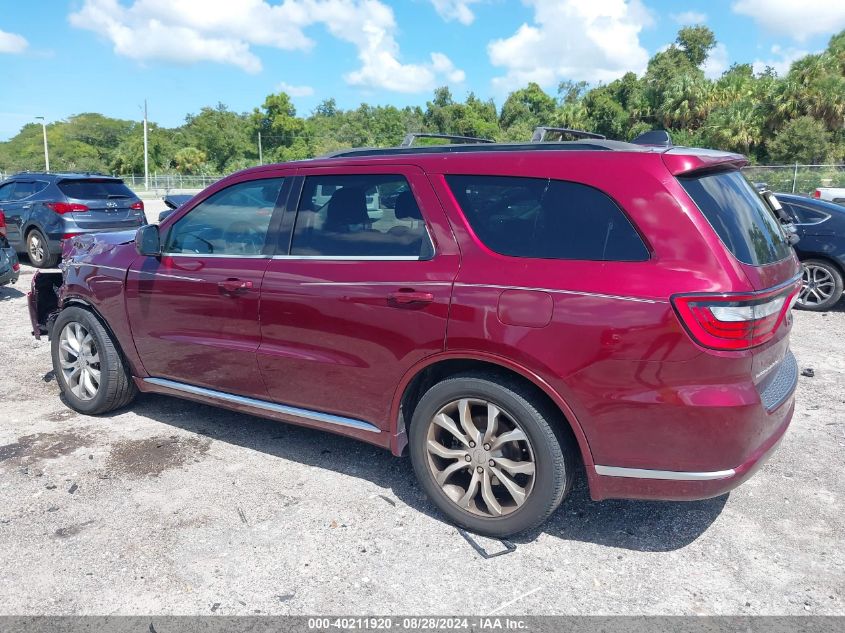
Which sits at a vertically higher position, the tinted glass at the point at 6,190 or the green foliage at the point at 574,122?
the green foliage at the point at 574,122

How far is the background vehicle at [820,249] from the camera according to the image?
847cm

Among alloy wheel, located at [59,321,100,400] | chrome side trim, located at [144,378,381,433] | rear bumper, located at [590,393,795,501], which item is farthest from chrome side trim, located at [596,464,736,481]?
alloy wheel, located at [59,321,100,400]

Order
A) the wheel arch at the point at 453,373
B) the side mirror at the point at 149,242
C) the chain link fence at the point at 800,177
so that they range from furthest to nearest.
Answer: the chain link fence at the point at 800,177
the side mirror at the point at 149,242
the wheel arch at the point at 453,373

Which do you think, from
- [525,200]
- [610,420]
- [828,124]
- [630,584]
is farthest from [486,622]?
[828,124]

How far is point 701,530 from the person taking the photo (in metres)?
3.49

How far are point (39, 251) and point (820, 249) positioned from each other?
1174cm

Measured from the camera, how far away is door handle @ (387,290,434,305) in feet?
10.8

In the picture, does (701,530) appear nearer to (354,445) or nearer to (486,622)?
(486,622)

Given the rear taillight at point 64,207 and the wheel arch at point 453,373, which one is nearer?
the wheel arch at point 453,373

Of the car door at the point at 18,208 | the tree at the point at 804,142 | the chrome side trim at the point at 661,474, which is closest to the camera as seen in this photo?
the chrome side trim at the point at 661,474

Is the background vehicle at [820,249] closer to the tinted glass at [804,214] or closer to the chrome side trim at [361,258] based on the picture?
the tinted glass at [804,214]

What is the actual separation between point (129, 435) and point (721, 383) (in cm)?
372

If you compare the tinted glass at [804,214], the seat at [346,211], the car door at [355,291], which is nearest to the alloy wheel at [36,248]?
the car door at [355,291]

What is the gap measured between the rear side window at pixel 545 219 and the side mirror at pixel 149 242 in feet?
6.82
